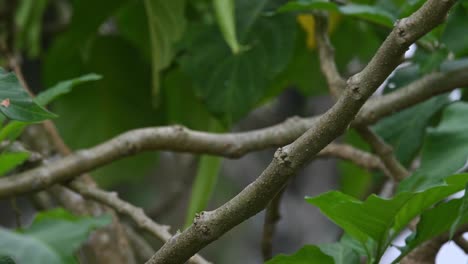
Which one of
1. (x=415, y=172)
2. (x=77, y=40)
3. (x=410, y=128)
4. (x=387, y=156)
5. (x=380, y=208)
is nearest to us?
(x=380, y=208)

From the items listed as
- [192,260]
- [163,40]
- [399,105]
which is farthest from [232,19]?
[192,260]

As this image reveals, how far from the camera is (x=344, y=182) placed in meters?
1.39

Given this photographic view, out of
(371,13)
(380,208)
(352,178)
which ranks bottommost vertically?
(352,178)

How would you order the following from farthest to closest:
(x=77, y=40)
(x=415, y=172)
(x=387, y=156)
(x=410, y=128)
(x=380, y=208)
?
(x=77, y=40), (x=410, y=128), (x=387, y=156), (x=415, y=172), (x=380, y=208)

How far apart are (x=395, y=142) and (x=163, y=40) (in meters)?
0.31

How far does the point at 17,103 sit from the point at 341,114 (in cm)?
22

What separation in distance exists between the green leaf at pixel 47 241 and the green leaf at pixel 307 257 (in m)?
0.16

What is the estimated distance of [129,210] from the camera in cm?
81

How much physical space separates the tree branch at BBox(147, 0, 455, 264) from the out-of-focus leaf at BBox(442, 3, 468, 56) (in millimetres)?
369

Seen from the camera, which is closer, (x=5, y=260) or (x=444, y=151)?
(x=5, y=260)

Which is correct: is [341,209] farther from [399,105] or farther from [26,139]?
[26,139]

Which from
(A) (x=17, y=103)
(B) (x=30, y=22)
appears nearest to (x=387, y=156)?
(A) (x=17, y=103)

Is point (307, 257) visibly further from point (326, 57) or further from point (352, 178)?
point (352, 178)

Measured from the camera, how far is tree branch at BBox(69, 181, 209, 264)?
0.76 m
